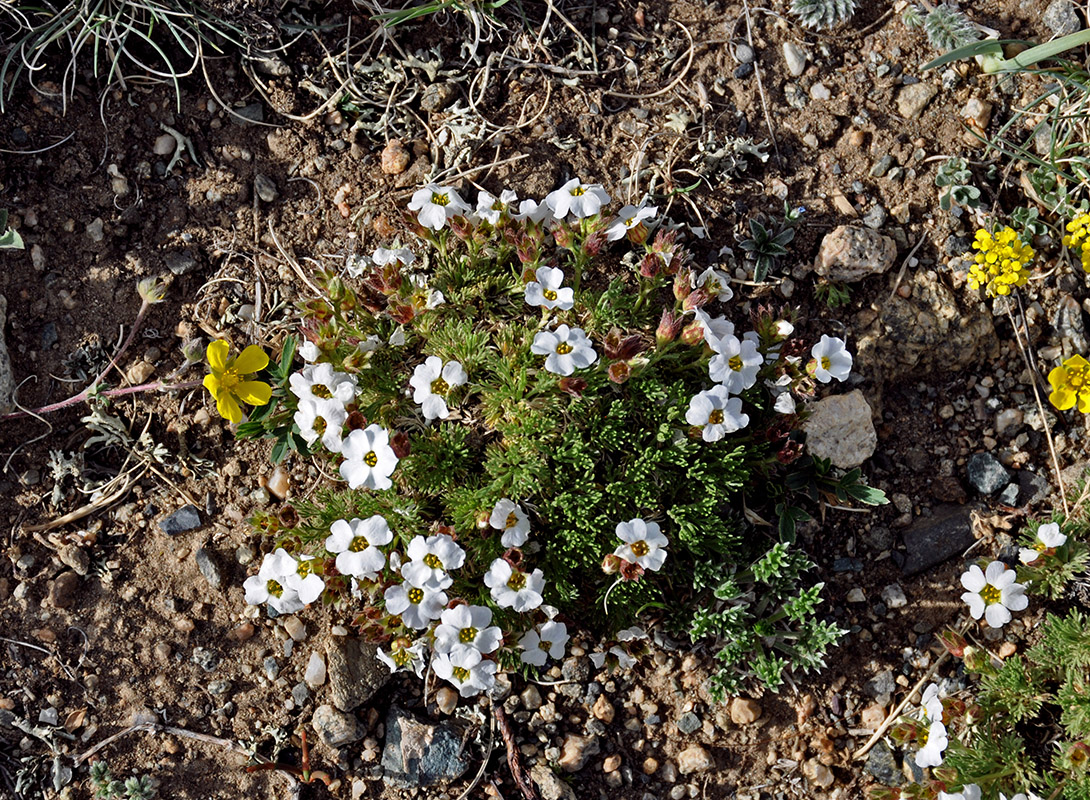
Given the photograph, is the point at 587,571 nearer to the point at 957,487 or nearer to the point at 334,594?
the point at 334,594

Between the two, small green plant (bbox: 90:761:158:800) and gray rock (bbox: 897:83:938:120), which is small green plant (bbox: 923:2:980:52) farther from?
small green plant (bbox: 90:761:158:800)

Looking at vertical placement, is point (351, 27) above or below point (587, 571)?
above

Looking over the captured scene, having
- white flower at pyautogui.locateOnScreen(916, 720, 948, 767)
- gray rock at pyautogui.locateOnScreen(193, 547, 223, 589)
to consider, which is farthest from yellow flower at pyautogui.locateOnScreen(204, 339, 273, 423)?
white flower at pyautogui.locateOnScreen(916, 720, 948, 767)

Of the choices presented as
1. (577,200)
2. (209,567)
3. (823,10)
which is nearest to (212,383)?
(209,567)

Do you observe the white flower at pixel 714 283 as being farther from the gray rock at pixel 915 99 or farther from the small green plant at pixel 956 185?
the gray rock at pixel 915 99

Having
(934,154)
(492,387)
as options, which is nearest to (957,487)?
(934,154)

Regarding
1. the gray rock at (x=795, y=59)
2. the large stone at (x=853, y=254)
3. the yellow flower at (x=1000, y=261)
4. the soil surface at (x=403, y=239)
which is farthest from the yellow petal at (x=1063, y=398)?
the gray rock at (x=795, y=59)

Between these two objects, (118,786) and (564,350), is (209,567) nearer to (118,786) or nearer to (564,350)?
(118,786)
